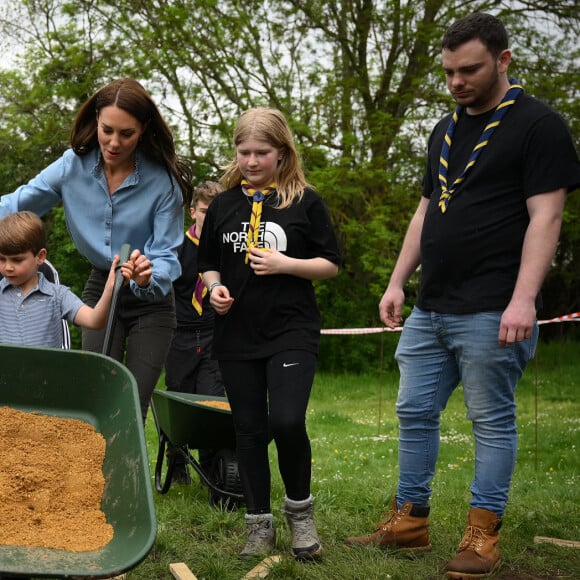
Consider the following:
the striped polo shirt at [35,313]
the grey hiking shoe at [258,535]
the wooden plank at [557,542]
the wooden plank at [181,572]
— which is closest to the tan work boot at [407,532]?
the grey hiking shoe at [258,535]

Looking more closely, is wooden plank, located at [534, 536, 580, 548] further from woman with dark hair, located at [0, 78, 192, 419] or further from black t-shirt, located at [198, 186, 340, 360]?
woman with dark hair, located at [0, 78, 192, 419]

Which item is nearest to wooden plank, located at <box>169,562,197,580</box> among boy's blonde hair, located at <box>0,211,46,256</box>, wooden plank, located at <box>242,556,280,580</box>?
wooden plank, located at <box>242,556,280,580</box>

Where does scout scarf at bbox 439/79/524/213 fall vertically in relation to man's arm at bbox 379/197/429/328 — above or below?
above

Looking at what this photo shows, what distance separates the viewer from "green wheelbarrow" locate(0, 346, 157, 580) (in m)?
2.14

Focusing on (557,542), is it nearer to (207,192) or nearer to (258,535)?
(258,535)

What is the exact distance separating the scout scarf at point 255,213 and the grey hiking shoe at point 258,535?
0.99 meters

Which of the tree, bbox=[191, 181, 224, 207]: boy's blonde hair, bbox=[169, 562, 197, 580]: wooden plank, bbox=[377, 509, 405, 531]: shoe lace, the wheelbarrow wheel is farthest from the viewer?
the tree

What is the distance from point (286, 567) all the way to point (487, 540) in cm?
72

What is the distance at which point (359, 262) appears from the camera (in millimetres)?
13719

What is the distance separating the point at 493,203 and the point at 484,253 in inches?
7.0

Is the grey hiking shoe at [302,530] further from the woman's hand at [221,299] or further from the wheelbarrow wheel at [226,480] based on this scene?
the wheelbarrow wheel at [226,480]

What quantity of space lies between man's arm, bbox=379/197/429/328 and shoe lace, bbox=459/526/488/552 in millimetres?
827

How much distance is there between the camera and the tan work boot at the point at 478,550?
10.2ft

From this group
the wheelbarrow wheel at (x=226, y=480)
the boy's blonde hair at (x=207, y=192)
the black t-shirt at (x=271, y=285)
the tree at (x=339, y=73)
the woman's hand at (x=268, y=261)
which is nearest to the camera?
the woman's hand at (x=268, y=261)
